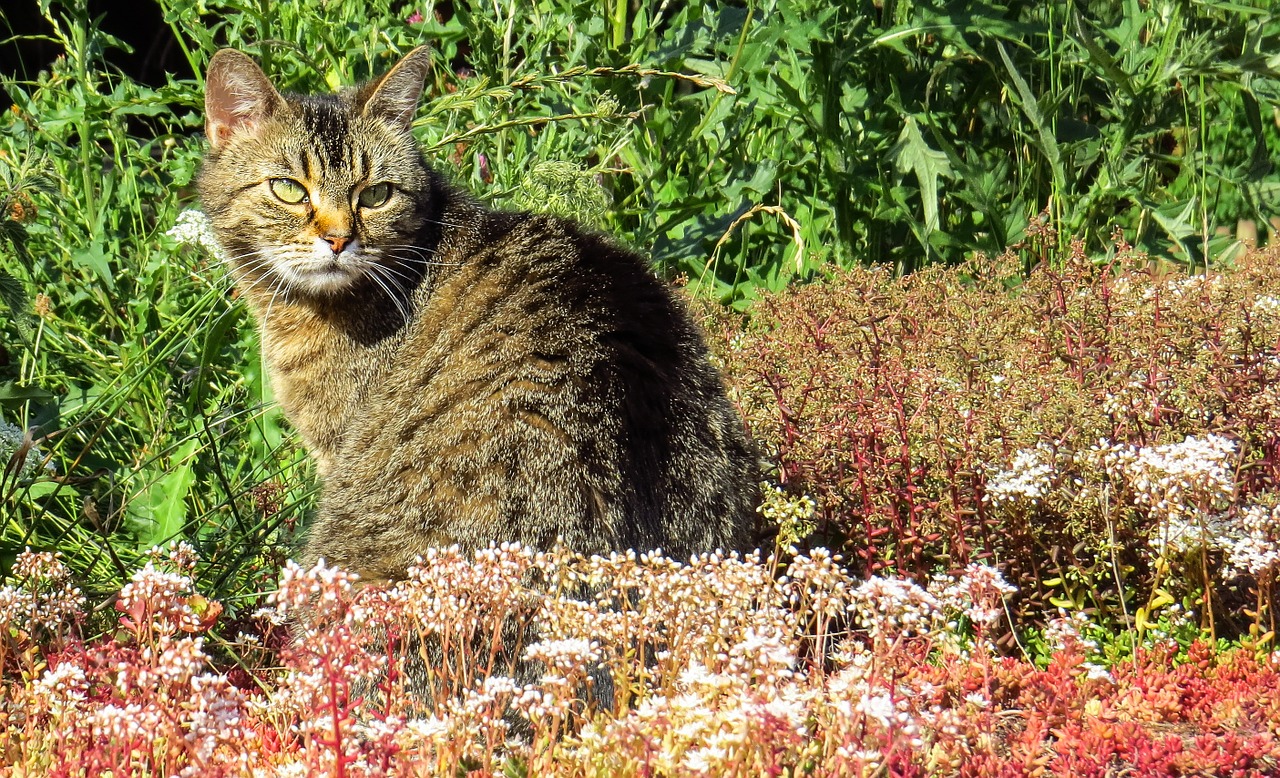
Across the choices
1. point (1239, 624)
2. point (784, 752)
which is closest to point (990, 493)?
point (1239, 624)

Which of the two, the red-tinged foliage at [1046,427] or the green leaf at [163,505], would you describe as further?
the green leaf at [163,505]

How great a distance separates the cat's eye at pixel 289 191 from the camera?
3223mm

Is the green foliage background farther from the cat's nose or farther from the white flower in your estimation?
the cat's nose

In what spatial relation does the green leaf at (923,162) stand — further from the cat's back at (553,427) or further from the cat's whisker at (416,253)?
the cat's whisker at (416,253)

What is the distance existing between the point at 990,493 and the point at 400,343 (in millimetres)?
1469

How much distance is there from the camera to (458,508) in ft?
8.20

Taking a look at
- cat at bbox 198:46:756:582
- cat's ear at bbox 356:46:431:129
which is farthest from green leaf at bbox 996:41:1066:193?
cat's ear at bbox 356:46:431:129

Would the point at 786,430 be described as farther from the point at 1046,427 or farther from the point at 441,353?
the point at 441,353

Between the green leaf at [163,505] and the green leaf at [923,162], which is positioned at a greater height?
the green leaf at [923,162]

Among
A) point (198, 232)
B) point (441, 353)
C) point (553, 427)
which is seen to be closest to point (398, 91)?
point (198, 232)

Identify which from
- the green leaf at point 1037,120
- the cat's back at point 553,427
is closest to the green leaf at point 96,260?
the cat's back at point 553,427

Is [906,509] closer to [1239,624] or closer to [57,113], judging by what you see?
[1239,624]

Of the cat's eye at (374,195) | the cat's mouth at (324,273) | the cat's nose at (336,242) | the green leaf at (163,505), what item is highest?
the cat's eye at (374,195)

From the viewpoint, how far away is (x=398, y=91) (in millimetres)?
Answer: 3387
